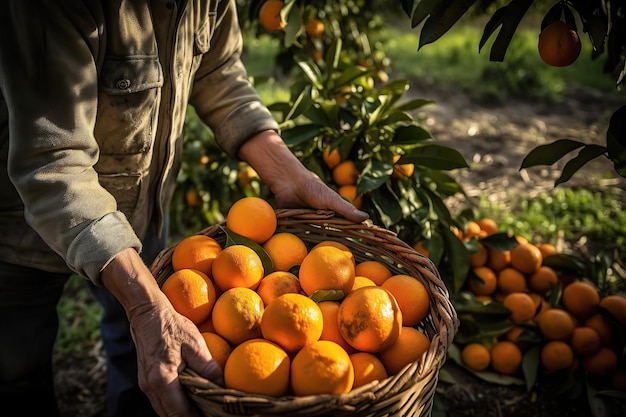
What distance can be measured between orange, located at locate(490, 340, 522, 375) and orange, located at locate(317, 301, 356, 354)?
1023 millimetres

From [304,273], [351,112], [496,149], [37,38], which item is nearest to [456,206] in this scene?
[496,149]

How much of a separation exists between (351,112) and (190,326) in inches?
44.5

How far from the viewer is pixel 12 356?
5.13ft

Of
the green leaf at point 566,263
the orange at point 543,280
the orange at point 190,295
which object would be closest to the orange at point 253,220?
the orange at point 190,295

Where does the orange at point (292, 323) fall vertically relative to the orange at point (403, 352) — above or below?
above

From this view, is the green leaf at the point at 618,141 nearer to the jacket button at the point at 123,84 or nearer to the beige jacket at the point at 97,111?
the beige jacket at the point at 97,111

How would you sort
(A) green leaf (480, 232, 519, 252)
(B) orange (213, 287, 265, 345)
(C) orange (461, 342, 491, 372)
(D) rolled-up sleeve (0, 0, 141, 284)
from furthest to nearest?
(A) green leaf (480, 232, 519, 252)
(C) orange (461, 342, 491, 372)
(B) orange (213, 287, 265, 345)
(D) rolled-up sleeve (0, 0, 141, 284)

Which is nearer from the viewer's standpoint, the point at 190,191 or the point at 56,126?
the point at 56,126

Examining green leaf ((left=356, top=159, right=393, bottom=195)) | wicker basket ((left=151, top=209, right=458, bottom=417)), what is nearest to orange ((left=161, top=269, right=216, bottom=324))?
wicker basket ((left=151, top=209, right=458, bottom=417))

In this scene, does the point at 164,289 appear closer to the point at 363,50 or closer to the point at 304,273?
the point at 304,273

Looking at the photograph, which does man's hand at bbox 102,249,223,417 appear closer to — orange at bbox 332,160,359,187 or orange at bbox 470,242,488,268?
orange at bbox 332,160,359,187

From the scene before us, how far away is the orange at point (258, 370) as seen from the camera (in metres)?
1.02

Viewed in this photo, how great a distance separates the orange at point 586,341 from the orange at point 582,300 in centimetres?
8

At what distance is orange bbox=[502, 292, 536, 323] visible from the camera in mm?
2041
